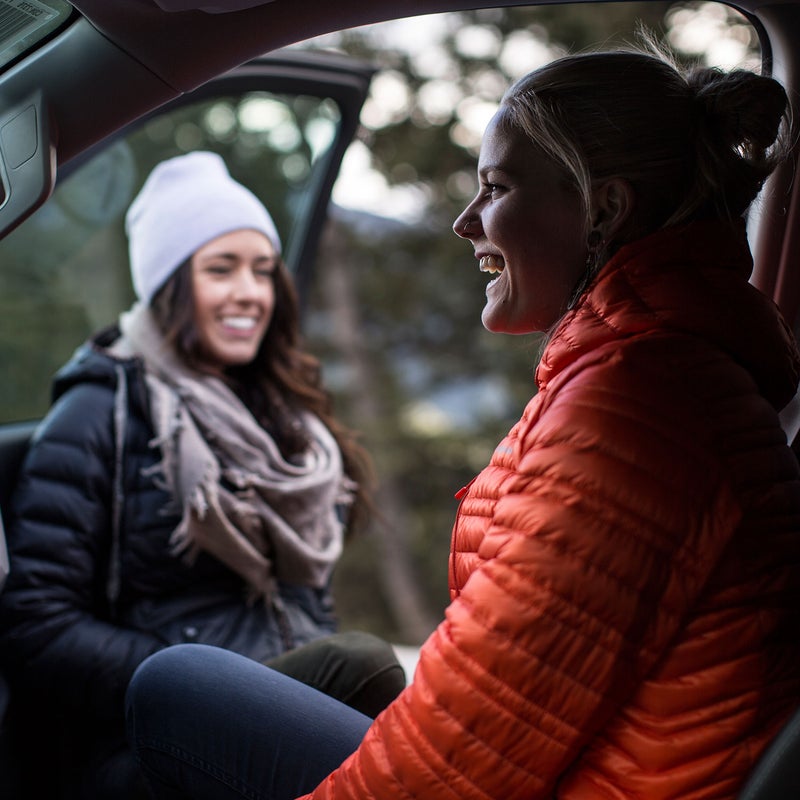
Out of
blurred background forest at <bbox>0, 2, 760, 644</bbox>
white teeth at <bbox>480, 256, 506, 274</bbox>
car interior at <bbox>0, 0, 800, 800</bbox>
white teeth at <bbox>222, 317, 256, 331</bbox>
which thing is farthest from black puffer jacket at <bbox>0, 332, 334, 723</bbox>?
blurred background forest at <bbox>0, 2, 760, 644</bbox>

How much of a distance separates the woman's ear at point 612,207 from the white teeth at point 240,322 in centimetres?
129

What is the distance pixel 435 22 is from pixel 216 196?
4.85 metres

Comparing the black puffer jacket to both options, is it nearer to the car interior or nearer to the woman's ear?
the car interior

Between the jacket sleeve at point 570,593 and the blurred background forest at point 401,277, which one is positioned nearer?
the jacket sleeve at point 570,593

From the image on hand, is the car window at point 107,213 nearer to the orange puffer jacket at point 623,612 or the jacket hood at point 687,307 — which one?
the jacket hood at point 687,307

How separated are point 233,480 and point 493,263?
3.21 ft

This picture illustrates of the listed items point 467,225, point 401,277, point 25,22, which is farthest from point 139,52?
point 401,277

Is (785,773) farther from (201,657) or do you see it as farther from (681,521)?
(201,657)

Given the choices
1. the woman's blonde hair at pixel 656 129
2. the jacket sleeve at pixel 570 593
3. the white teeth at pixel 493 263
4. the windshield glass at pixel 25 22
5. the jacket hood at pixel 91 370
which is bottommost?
the jacket sleeve at pixel 570 593

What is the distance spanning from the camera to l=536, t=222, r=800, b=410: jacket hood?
108 centimetres

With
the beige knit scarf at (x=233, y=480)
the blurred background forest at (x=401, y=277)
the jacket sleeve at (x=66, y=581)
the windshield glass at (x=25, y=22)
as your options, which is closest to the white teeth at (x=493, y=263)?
the windshield glass at (x=25, y=22)

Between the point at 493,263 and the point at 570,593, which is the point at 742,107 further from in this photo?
the point at 570,593

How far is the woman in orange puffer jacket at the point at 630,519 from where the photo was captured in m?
0.96

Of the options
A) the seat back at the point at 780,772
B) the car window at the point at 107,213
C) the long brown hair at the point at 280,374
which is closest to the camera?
the seat back at the point at 780,772
